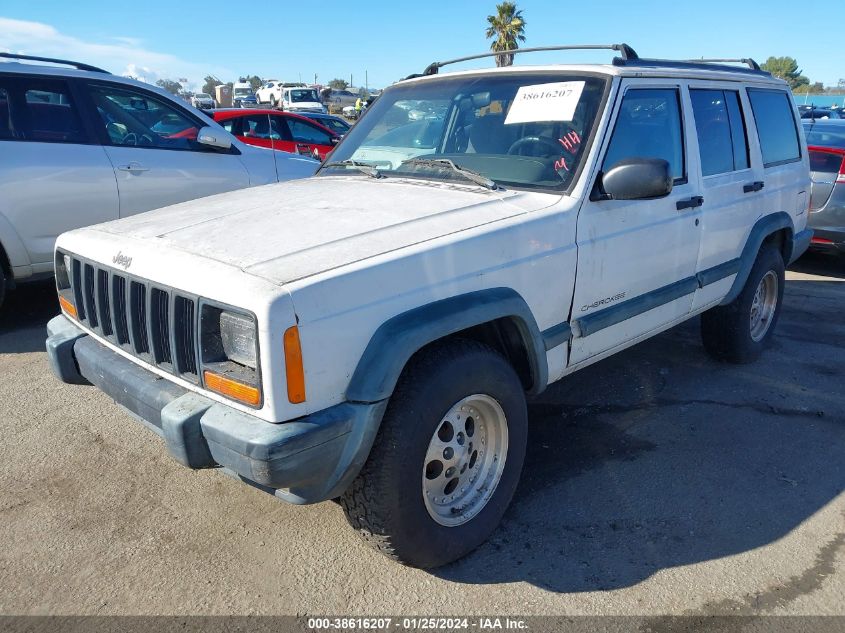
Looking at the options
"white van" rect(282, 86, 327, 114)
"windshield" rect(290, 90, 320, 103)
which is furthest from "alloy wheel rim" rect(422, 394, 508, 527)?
"windshield" rect(290, 90, 320, 103)

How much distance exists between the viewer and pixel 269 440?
82.8 inches

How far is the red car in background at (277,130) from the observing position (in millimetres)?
11516

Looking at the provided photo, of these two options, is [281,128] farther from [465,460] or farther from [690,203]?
[465,460]

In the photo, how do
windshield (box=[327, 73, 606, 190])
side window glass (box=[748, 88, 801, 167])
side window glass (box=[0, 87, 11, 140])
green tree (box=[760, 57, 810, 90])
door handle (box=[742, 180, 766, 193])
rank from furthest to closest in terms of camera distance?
green tree (box=[760, 57, 810, 90]) < side window glass (box=[0, 87, 11, 140]) < side window glass (box=[748, 88, 801, 167]) < door handle (box=[742, 180, 766, 193]) < windshield (box=[327, 73, 606, 190])

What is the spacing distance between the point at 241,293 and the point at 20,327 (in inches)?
165

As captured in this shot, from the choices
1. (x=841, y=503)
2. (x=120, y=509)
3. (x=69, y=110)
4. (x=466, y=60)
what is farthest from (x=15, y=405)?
(x=841, y=503)

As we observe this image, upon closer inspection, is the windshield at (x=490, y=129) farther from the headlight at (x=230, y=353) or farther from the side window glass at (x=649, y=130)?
the headlight at (x=230, y=353)

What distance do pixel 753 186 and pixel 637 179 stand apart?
6.02ft

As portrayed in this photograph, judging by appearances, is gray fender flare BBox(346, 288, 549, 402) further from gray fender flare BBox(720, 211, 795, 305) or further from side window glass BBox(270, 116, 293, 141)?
side window glass BBox(270, 116, 293, 141)

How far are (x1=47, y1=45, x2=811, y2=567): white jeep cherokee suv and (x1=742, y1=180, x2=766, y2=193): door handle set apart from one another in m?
0.05

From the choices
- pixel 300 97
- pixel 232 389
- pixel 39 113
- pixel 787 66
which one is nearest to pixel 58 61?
pixel 39 113

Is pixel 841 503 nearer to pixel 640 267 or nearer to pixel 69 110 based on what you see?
pixel 640 267

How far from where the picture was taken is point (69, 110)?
17.8ft

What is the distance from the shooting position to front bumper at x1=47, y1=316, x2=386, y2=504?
2.12 metres
